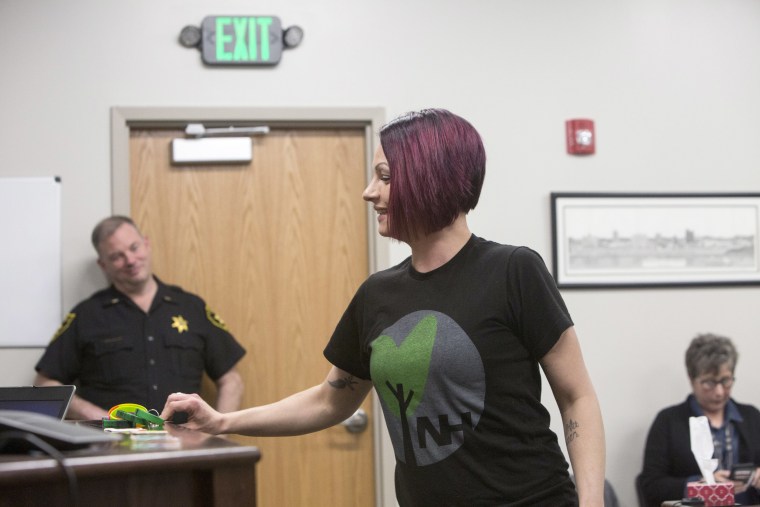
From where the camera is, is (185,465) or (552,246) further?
(552,246)

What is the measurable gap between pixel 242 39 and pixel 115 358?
1.38 metres

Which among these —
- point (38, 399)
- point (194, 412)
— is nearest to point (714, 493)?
point (194, 412)

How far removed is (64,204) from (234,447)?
112 inches

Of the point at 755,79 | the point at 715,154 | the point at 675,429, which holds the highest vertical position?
the point at 755,79

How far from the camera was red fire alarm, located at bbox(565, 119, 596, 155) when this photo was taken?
164 inches

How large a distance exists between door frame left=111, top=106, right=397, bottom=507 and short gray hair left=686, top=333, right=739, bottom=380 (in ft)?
4.22

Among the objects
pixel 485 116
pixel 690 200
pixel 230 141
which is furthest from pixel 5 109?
pixel 690 200

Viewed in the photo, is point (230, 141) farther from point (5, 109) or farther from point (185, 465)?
point (185, 465)

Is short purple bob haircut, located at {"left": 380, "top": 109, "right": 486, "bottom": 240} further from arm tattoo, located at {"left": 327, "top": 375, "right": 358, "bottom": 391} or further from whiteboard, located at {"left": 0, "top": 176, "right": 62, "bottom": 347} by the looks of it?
whiteboard, located at {"left": 0, "top": 176, "right": 62, "bottom": 347}

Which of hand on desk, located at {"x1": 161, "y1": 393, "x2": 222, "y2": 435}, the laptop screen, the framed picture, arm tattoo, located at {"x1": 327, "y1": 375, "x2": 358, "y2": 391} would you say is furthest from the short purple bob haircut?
the framed picture

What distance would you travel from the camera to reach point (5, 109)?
3846 mm

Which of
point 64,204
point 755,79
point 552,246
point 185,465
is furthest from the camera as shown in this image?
point 755,79

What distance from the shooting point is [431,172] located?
179 centimetres

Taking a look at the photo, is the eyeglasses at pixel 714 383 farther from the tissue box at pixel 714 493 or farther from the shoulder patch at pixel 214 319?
the shoulder patch at pixel 214 319
